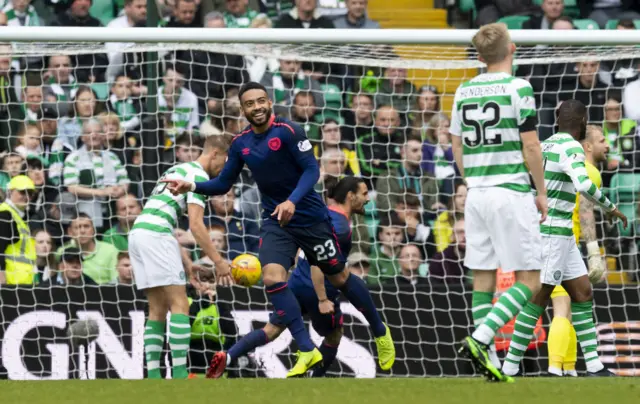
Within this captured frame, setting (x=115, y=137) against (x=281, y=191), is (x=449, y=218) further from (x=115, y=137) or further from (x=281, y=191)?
(x=281, y=191)

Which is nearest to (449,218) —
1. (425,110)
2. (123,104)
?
(425,110)

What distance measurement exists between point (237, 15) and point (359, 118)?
6.66ft

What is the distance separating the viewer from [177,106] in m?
11.3

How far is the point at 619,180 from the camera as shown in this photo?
11.6 meters

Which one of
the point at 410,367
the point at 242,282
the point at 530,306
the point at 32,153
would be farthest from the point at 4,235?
the point at 530,306

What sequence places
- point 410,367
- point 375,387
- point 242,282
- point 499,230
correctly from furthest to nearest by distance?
point 410,367 → point 242,282 → point 499,230 → point 375,387

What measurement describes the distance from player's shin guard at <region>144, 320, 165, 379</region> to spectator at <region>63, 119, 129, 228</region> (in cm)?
191

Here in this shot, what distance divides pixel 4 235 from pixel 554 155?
17.3 ft

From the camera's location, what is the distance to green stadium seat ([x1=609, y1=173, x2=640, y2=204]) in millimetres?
11367

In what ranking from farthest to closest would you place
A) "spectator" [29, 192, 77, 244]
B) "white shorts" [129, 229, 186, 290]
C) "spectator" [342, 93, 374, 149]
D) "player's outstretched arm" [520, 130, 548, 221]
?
"spectator" [342, 93, 374, 149] < "spectator" [29, 192, 77, 244] < "white shorts" [129, 229, 186, 290] < "player's outstretched arm" [520, 130, 548, 221]

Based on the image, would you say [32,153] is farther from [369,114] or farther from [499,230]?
[499,230]

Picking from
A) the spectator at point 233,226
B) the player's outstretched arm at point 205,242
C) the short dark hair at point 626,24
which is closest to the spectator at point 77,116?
the spectator at point 233,226

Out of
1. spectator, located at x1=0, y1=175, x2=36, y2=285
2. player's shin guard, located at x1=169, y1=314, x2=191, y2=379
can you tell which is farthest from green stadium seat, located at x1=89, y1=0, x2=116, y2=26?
player's shin guard, located at x1=169, y1=314, x2=191, y2=379

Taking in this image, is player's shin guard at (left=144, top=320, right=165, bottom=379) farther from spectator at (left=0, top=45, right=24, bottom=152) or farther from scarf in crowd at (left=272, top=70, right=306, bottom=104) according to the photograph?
scarf in crowd at (left=272, top=70, right=306, bottom=104)
